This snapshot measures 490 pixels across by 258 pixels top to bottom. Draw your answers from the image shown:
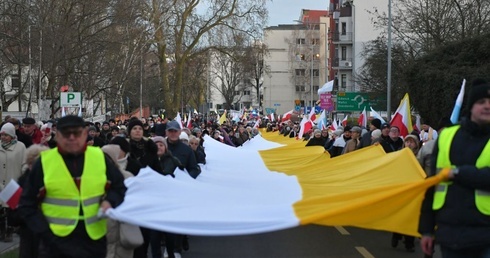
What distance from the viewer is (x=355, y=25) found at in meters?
82.1

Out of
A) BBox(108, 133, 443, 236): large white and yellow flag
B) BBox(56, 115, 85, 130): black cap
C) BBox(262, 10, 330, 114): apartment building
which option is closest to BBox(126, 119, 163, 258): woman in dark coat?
BBox(108, 133, 443, 236): large white and yellow flag

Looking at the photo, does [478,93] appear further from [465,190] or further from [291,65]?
[291,65]

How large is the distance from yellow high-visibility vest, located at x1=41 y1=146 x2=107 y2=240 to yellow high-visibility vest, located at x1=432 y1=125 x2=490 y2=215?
2.47 m

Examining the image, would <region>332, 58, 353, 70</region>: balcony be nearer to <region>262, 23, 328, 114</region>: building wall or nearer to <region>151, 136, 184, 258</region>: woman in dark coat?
<region>262, 23, 328, 114</region>: building wall

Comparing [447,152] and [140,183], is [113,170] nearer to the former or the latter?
[140,183]

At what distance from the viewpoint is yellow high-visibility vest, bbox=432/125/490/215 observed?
5578mm

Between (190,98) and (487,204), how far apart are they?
298 feet

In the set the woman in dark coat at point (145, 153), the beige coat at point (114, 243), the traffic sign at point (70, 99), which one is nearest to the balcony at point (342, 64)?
the traffic sign at point (70, 99)

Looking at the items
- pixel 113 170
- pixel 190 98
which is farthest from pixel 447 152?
pixel 190 98

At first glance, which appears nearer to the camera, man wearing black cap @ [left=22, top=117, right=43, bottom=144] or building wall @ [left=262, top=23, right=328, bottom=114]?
man wearing black cap @ [left=22, top=117, right=43, bottom=144]

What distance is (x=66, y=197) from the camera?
6012 millimetres

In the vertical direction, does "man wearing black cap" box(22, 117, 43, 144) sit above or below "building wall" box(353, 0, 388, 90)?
below

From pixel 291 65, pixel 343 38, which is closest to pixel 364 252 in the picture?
pixel 343 38

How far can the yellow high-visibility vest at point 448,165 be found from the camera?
5.58 metres
